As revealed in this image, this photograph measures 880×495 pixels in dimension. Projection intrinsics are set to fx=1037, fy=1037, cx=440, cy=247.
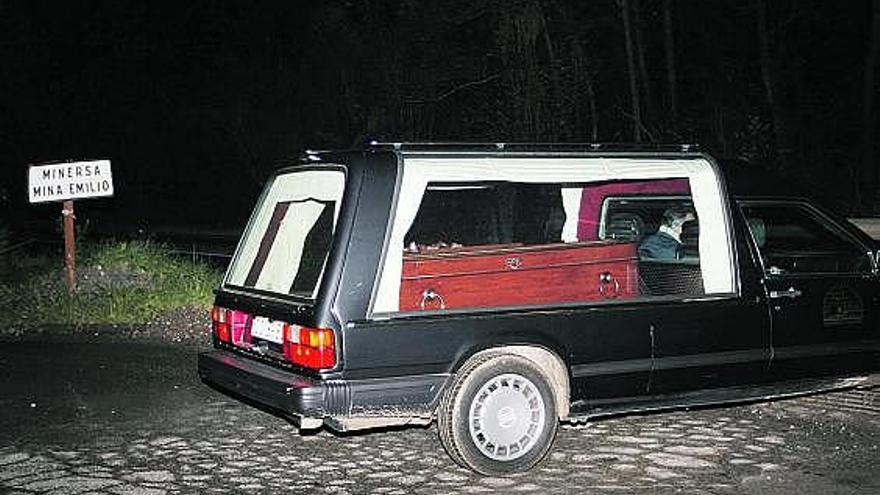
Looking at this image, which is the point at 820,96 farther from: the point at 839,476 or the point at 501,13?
the point at 839,476

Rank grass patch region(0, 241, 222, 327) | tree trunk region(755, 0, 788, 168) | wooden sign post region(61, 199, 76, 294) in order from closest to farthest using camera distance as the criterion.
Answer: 1. grass patch region(0, 241, 222, 327)
2. wooden sign post region(61, 199, 76, 294)
3. tree trunk region(755, 0, 788, 168)

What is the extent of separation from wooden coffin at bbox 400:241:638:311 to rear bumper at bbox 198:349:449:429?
0.59 m

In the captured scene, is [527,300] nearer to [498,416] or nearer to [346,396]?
[498,416]

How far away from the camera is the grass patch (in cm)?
1240

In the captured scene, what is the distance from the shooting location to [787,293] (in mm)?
6859

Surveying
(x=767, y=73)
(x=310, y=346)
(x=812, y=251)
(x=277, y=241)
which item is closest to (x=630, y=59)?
(x=767, y=73)

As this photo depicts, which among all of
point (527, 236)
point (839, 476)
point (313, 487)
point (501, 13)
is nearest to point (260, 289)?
point (313, 487)

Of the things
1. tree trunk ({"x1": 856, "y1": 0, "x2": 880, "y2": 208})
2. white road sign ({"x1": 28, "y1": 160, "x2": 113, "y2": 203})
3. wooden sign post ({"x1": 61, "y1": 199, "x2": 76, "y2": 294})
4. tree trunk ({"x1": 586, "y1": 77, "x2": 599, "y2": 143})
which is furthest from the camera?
tree trunk ({"x1": 856, "y1": 0, "x2": 880, "y2": 208})

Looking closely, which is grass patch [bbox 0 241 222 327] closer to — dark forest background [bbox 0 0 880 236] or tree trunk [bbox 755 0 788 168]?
dark forest background [bbox 0 0 880 236]

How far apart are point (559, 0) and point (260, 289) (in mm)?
23323

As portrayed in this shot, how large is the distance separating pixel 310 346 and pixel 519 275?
1559 millimetres

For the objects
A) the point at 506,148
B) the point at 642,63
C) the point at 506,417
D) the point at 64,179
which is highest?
the point at 642,63

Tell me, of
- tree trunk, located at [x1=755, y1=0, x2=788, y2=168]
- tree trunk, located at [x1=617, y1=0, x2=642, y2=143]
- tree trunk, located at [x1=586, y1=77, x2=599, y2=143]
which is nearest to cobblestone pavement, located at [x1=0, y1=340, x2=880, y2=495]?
tree trunk, located at [x1=586, y1=77, x2=599, y2=143]

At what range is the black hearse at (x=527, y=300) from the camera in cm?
575
